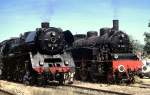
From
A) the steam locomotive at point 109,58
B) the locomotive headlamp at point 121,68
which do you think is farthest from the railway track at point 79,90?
the steam locomotive at point 109,58

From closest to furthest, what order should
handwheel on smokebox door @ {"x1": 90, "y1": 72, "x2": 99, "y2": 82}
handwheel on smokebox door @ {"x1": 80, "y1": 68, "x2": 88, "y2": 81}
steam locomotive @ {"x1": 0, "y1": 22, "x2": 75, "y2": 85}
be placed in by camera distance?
steam locomotive @ {"x1": 0, "y1": 22, "x2": 75, "y2": 85}, handwheel on smokebox door @ {"x1": 90, "y1": 72, "x2": 99, "y2": 82}, handwheel on smokebox door @ {"x1": 80, "y1": 68, "x2": 88, "y2": 81}

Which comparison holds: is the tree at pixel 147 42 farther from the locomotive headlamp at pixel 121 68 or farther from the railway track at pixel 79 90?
the railway track at pixel 79 90

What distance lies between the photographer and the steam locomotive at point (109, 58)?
24.1 metres

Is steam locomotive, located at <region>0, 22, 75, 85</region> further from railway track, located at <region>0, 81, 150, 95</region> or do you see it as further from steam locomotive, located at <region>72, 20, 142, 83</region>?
steam locomotive, located at <region>72, 20, 142, 83</region>

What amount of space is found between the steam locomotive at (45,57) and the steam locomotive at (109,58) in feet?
7.79

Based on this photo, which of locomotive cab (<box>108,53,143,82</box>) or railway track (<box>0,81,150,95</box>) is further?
locomotive cab (<box>108,53,143,82</box>)

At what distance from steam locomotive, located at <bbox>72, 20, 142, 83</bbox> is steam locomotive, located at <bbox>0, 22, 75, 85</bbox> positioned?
A: 237 cm

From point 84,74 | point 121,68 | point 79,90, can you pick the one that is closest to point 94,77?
point 84,74

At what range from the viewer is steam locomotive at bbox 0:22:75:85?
73.3 ft

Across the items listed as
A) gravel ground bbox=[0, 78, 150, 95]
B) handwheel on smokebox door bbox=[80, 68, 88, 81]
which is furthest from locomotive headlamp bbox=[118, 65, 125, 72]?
handwheel on smokebox door bbox=[80, 68, 88, 81]

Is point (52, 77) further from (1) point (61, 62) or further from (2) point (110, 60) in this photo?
(2) point (110, 60)

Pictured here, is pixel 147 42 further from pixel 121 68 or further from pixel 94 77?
pixel 121 68

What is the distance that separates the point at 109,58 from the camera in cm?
2484

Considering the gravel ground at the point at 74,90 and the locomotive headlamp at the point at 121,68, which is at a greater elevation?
the locomotive headlamp at the point at 121,68
